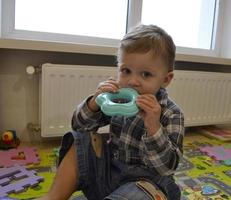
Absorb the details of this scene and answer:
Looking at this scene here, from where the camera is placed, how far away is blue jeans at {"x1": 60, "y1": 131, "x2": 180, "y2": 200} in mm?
685

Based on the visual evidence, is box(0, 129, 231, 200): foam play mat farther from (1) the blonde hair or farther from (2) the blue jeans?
(1) the blonde hair

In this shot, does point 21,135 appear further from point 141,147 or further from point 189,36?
point 189,36

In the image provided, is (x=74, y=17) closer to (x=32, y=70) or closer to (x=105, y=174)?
(x=32, y=70)

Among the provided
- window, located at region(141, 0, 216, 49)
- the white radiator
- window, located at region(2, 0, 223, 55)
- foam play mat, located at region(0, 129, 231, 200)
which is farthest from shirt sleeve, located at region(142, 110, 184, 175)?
window, located at region(141, 0, 216, 49)

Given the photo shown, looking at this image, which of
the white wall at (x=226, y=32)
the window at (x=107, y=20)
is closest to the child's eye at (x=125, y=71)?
the window at (x=107, y=20)

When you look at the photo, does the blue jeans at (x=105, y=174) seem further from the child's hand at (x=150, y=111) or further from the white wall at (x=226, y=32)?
the white wall at (x=226, y=32)

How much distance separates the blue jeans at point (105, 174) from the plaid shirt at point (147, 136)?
3 cm

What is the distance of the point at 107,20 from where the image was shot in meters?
1.58

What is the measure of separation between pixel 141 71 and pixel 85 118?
0.21 metres

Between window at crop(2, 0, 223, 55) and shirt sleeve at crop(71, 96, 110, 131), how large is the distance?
0.75 meters

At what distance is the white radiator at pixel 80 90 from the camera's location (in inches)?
50.3

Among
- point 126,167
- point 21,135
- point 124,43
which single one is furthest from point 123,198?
point 21,135

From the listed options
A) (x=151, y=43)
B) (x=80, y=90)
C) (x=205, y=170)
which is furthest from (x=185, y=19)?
(x=151, y=43)

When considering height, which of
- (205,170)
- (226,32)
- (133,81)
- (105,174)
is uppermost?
(226,32)
